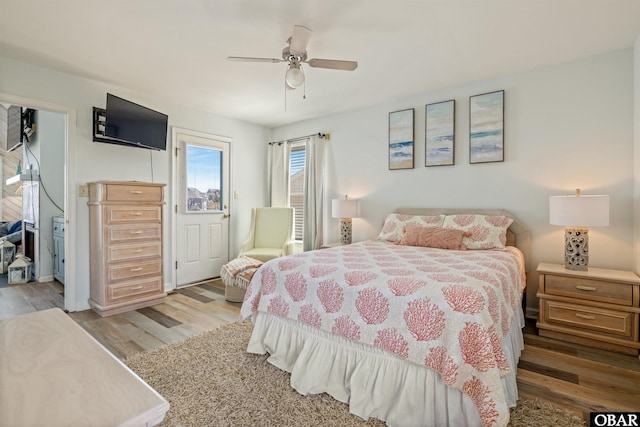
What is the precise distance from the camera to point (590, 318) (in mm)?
2516

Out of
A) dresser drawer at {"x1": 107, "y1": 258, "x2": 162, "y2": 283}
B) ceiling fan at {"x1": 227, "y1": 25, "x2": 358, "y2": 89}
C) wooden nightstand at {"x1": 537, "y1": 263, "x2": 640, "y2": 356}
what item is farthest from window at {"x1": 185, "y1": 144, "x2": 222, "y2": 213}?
wooden nightstand at {"x1": 537, "y1": 263, "x2": 640, "y2": 356}

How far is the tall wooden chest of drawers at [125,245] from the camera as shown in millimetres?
A: 3209

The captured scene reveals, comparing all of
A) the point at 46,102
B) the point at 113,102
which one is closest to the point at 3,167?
the point at 46,102

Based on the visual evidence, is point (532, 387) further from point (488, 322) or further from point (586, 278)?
point (586, 278)

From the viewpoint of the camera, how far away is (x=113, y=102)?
10.3 ft

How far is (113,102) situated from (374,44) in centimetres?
263

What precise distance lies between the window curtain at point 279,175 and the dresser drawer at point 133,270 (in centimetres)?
214

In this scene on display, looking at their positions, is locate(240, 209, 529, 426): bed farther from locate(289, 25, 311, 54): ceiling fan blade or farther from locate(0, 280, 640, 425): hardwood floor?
locate(289, 25, 311, 54): ceiling fan blade

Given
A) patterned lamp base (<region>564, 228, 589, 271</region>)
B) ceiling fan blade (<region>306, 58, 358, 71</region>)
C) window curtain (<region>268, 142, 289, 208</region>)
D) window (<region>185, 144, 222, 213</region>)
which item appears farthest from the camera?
window curtain (<region>268, 142, 289, 208</region>)

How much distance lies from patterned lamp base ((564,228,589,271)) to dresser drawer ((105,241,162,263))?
4.18 metres

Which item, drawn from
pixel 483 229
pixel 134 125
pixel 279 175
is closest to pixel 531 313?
pixel 483 229

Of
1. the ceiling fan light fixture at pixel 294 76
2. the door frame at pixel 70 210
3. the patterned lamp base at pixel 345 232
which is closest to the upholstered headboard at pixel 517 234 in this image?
the patterned lamp base at pixel 345 232

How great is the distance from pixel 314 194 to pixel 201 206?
1.68m

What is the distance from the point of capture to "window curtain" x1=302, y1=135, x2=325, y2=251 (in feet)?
15.5
